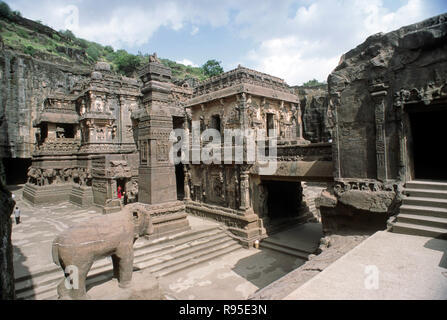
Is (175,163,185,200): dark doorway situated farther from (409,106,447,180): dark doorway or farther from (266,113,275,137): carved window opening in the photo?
(409,106,447,180): dark doorway

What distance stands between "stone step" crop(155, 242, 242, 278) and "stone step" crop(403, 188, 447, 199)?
22.8 feet

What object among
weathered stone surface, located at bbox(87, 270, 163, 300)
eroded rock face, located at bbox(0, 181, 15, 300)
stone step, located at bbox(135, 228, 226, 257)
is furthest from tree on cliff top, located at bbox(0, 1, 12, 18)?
eroded rock face, located at bbox(0, 181, 15, 300)

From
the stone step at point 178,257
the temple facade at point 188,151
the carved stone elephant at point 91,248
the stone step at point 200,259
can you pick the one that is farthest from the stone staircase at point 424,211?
the stone step at point 178,257

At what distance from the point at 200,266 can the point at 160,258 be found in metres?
1.55

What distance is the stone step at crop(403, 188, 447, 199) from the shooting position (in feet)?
17.9

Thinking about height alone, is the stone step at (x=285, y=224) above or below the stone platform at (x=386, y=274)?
below

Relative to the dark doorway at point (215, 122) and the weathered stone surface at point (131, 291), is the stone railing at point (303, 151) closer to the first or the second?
the dark doorway at point (215, 122)

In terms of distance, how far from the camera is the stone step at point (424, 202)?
17.3 feet

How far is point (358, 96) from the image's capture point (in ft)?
22.9

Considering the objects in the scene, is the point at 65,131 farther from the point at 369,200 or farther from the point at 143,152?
the point at 369,200
